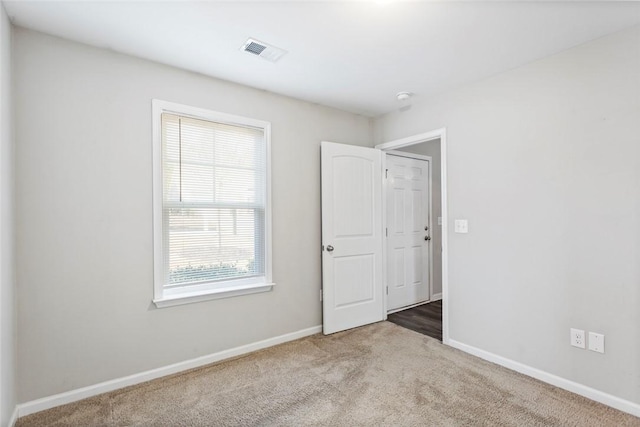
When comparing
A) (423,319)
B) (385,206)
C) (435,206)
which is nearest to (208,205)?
(385,206)

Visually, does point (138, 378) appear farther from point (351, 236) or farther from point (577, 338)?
point (577, 338)

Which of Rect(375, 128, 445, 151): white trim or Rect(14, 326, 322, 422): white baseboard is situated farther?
Rect(375, 128, 445, 151): white trim

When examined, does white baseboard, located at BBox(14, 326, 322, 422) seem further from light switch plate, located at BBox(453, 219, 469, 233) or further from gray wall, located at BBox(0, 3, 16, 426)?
light switch plate, located at BBox(453, 219, 469, 233)

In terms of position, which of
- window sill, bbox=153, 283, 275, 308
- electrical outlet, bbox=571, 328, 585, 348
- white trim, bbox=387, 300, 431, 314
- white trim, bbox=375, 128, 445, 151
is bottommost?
white trim, bbox=387, 300, 431, 314

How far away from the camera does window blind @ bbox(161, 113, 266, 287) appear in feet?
8.60

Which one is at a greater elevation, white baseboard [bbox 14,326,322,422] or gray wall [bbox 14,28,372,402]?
gray wall [bbox 14,28,372,402]

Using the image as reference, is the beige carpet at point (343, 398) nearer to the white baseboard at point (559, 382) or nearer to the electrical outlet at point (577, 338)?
the white baseboard at point (559, 382)

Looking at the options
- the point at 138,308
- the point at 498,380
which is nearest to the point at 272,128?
the point at 138,308

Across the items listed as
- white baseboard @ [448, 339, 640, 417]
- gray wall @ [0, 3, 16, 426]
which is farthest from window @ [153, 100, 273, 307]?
white baseboard @ [448, 339, 640, 417]

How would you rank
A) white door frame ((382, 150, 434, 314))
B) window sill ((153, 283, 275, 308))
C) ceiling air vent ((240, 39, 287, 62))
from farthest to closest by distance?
white door frame ((382, 150, 434, 314))
window sill ((153, 283, 275, 308))
ceiling air vent ((240, 39, 287, 62))

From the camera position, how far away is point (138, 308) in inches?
95.4

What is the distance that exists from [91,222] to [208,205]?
0.82 m

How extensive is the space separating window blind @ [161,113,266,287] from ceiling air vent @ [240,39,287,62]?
74 centimetres

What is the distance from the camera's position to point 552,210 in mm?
2402
